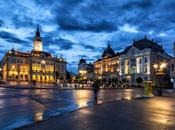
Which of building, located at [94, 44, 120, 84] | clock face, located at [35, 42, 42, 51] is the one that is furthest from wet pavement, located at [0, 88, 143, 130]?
clock face, located at [35, 42, 42, 51]

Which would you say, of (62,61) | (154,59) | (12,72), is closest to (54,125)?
(154,59)

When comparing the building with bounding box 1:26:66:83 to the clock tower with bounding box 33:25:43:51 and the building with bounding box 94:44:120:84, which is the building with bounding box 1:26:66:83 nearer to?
the clock tower with bounding box 33:25:43:51

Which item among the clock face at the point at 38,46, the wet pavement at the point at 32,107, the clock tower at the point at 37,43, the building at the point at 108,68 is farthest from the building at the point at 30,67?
the wet pavement at the point at 32,107

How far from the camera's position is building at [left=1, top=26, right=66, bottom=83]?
127m

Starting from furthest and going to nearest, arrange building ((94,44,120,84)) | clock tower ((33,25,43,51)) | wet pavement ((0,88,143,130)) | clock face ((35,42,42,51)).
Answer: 1. clock tower ((33,25,43,51))
2. clock face ((35,42,42,51))
3. building ((94,44,120,84))
4. wet pavement ((0,88,143,130))

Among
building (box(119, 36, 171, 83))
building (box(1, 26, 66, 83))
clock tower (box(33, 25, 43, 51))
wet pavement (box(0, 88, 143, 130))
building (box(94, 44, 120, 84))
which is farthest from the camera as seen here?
clock tower (box(33, 25, 43, 51))

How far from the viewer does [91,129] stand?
7398mm

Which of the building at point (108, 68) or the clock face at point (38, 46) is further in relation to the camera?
the clock face at point (38, 46)

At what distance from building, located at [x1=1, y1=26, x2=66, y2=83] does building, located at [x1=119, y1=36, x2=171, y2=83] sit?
39.4 meters

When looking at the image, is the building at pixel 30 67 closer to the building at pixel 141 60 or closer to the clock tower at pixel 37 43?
the clock tower at pixel 37 43

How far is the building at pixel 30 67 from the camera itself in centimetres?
12725

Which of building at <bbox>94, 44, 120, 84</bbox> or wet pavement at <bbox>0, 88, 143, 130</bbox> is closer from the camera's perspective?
wet pavement at <bbox>0, 88, 143, 130</bbox>

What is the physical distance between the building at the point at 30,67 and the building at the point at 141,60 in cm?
3939

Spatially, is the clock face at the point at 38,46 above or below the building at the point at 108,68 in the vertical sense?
above
